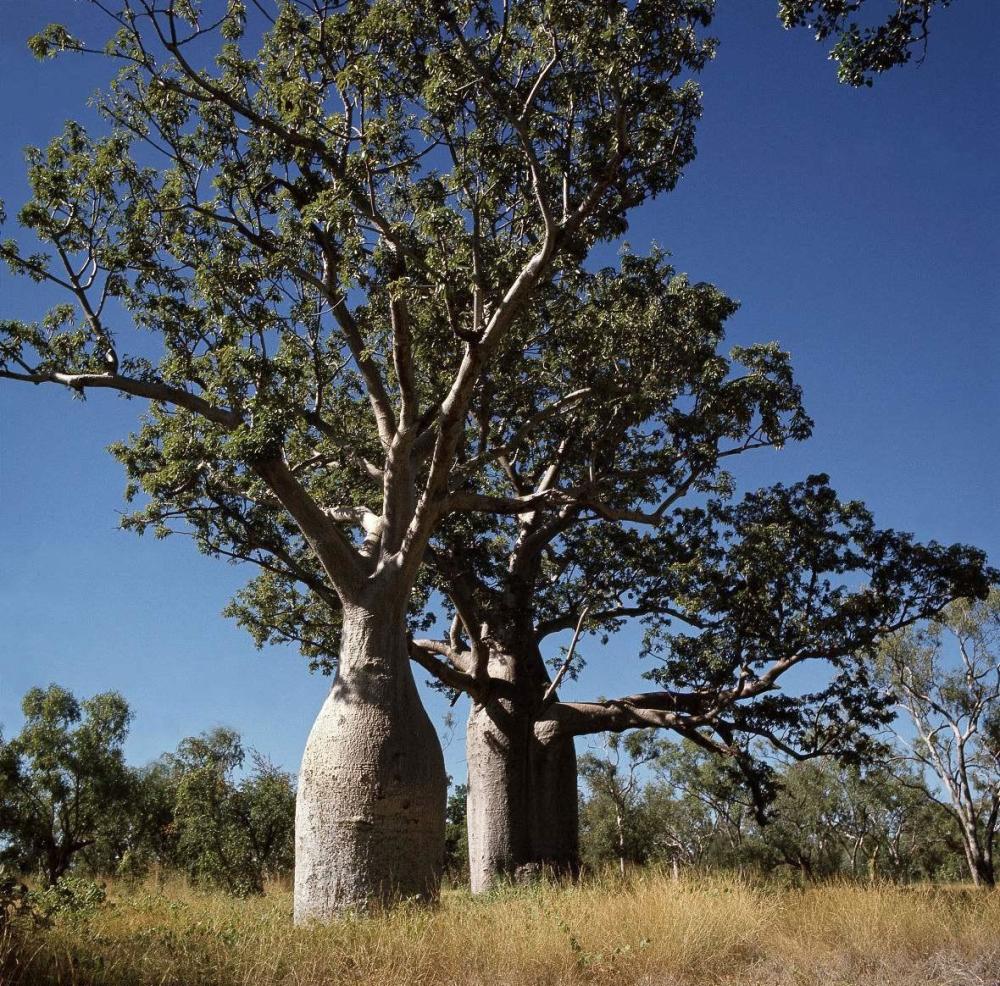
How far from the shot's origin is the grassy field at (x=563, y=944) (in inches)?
237

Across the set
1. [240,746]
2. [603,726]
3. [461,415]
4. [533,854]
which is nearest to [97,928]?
[461,415]

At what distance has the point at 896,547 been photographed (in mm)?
13680

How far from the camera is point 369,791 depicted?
9.41 meters

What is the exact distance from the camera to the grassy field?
237 inches

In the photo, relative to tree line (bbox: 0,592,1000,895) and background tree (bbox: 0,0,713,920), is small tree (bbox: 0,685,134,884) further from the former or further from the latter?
background tree (bbox: 0,0,713,920)

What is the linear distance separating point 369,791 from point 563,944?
10.3 feet

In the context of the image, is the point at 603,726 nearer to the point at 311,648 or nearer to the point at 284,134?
the point at 311,648

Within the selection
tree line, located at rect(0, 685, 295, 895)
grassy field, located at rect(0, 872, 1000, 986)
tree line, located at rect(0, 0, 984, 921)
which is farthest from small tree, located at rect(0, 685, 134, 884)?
grassy field, located at rect(0, 872, 1000, 986)

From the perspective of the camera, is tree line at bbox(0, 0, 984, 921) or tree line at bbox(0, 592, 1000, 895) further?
tree line at bbox(0, 592, 1000, 895)

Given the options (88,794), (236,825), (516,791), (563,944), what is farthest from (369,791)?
(88,794)

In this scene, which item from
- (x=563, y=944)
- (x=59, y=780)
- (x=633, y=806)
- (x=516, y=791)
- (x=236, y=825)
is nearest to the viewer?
(x=563, y=944)

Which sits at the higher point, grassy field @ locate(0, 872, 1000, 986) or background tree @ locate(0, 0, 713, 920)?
background tree @ locate(0, 0, 713, 920)

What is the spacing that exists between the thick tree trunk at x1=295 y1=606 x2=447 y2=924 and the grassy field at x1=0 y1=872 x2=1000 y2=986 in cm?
62

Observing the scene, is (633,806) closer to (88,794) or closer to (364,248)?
(88,794)
